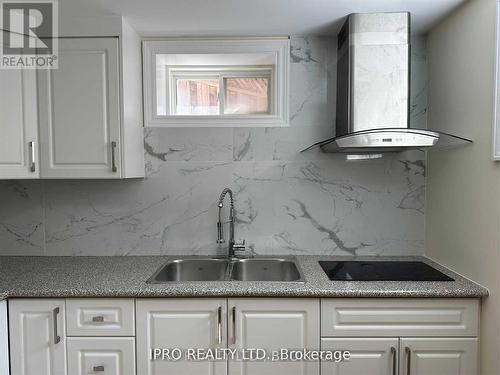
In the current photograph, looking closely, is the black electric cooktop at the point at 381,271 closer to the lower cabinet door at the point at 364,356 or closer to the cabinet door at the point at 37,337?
the lower cabinet door at the point at 364,356

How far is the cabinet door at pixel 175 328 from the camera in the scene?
163 cm

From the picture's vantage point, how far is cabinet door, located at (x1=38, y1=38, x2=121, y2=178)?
185 centimetres

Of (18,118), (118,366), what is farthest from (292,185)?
(18,118)

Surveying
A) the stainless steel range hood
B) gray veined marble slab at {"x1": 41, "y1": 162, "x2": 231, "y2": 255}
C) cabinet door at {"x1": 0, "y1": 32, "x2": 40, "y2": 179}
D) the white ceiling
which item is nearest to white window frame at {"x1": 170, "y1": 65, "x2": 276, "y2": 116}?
the white ceiling

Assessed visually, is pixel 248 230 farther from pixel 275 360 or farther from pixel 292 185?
pixel 275 360

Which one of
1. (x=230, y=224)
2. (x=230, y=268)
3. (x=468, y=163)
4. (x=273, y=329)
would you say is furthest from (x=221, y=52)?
(x=273, y=329)

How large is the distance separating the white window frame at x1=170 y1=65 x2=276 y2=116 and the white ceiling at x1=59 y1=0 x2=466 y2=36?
0.26 meters

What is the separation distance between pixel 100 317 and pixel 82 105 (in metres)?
1.09

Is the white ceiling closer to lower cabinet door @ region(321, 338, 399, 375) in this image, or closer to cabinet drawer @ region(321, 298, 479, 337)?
cabinet drawer @ region(321, 298, 479, 337)

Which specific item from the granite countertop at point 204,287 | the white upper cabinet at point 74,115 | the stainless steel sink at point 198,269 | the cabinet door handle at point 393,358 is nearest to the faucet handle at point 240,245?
the stainless steel sink at point 198,269

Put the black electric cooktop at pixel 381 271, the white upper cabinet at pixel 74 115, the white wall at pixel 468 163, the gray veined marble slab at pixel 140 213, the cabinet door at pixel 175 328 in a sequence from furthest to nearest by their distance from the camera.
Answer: the gray veined marble slab at pixel 140 213
the white upper cabinet at pixel 74 115
the black electric cooktop at pixel 381 271
the cabinet door at pixel 175 328
the white wall at pixel 468 163

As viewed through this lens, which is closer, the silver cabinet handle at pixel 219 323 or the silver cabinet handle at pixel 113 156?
the silver cabinet handle at pixel 219 323

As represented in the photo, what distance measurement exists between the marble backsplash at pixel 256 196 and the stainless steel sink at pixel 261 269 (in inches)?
3.9

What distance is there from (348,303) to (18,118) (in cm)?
192
